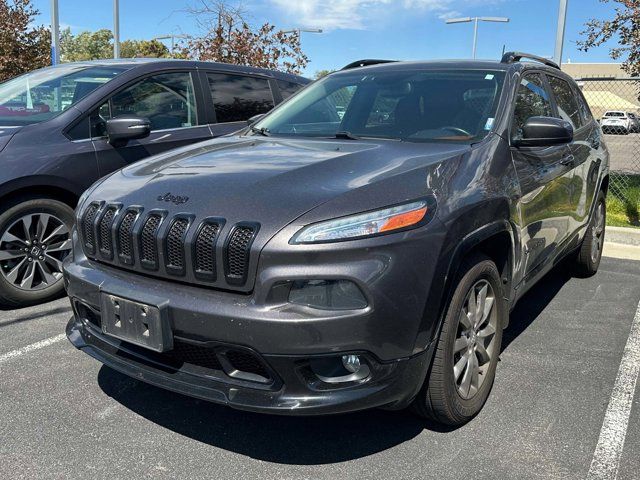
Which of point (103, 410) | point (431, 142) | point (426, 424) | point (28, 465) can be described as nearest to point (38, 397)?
point (103, 410)

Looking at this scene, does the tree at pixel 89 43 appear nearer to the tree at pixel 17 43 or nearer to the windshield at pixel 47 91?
the tree at pixel 17 43

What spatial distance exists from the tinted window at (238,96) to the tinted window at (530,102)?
9.05 ft

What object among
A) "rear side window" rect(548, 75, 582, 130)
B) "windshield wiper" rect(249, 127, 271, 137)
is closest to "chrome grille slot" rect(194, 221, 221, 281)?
"windshield wiper" rect(249, 127, 271, 137)

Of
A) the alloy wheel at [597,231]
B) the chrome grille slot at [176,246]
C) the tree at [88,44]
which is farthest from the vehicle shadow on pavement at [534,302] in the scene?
the tree at [88,44]

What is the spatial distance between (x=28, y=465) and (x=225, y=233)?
4.26ft

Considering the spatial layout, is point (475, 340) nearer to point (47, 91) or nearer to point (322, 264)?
point (322, 264)

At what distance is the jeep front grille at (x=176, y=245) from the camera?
2266 millimetres

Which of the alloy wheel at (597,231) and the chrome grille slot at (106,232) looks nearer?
the chrome grille slot at (106,232)

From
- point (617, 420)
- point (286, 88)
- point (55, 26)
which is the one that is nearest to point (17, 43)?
point (55, 26)

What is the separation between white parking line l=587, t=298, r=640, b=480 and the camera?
8.26ft

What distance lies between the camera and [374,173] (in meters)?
2.58

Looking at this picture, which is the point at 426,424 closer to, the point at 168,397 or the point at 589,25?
the point at 168,397

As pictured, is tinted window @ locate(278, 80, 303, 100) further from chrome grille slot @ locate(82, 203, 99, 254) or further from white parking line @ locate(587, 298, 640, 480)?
white parking line @ locate(587, 298, 640, 480)

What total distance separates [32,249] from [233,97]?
231 cm
